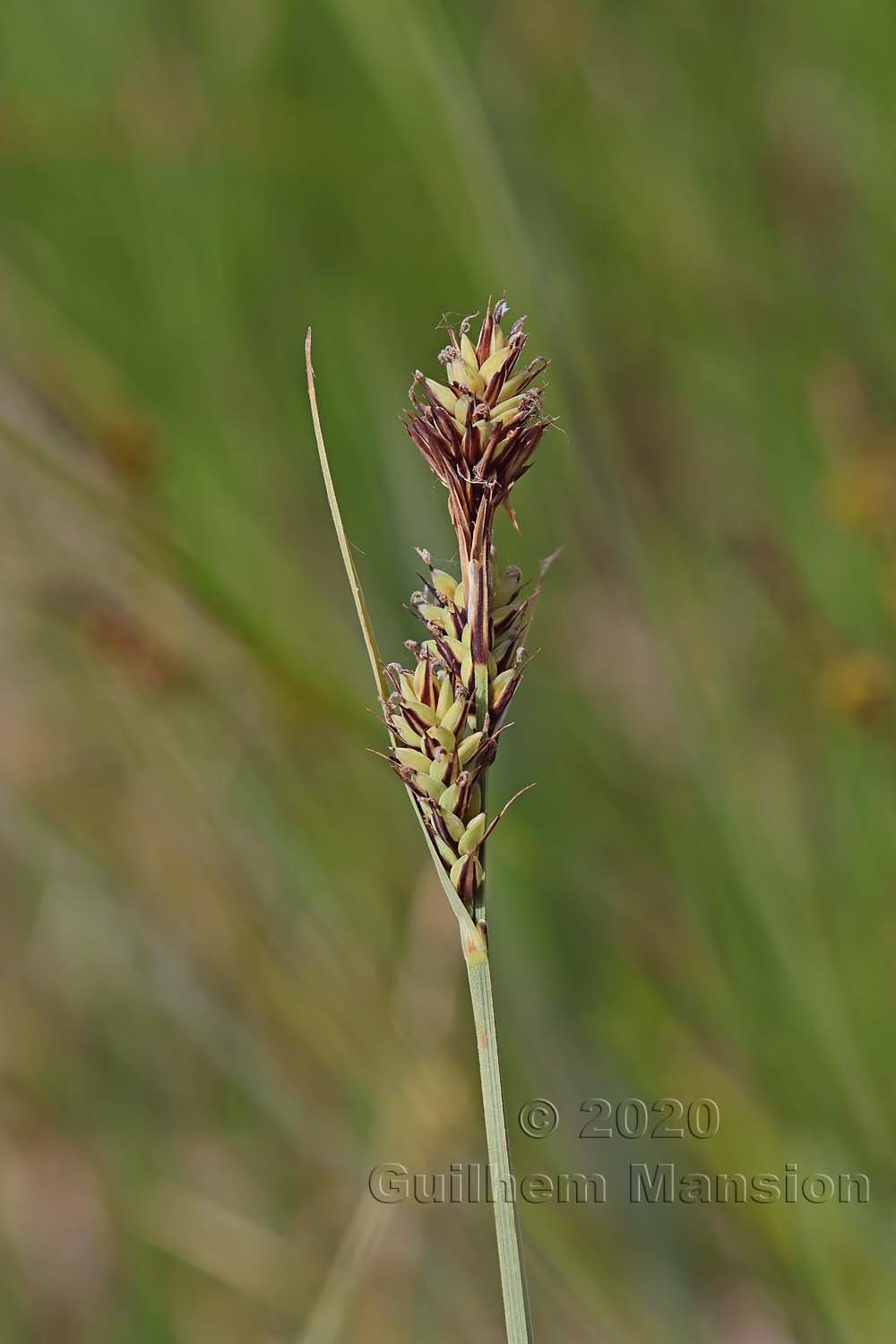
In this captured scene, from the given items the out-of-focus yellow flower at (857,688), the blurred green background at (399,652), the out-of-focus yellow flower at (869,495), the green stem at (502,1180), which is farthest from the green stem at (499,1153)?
the out-of-focus yellow flower at (869,495)

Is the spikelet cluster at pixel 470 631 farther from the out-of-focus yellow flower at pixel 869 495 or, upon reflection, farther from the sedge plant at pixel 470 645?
the out-of-focus yellow flower at pixel 869 495

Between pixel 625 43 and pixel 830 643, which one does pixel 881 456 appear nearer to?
pixel 830 643

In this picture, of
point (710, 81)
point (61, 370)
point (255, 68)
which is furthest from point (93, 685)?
point (710, 81)

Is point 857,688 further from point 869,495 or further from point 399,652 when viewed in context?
point 399,652

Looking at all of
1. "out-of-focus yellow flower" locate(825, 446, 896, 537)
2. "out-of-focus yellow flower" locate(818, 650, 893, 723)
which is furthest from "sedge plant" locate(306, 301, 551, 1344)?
"out-of-focus yellow flower" locate(825, 446, 896, 537)

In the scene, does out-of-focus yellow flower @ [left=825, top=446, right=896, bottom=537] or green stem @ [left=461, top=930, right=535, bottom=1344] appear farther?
out-of-focus yellow flower @ [left=825, top=446, right=896, bottom=537]

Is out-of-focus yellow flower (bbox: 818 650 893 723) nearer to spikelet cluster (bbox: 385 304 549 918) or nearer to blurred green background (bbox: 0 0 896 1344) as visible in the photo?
blurred green background (bbox: 0 0 896 1344)
